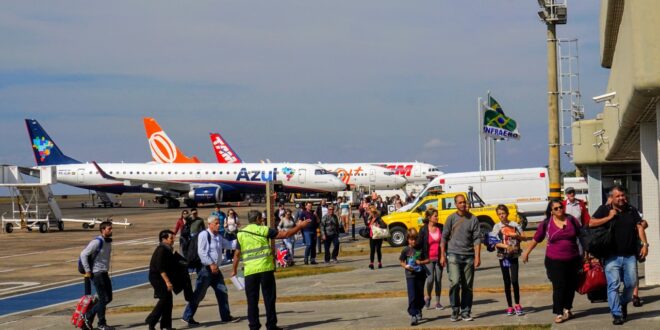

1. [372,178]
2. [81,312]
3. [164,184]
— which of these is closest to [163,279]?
[81,312]

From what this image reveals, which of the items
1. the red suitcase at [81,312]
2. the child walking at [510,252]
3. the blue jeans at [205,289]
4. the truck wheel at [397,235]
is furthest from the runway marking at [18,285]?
the child walking at [510,252]

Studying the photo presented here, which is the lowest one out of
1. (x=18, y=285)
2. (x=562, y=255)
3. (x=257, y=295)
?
(x=18, y=285)

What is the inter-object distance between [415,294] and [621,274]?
3.01 m

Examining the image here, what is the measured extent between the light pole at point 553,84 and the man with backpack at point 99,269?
9716mm

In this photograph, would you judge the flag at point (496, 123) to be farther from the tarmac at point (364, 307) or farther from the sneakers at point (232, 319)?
the sneakers at point (232, 319)

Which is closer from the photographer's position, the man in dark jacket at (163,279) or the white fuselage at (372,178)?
the man in dark jacket at (163,279)

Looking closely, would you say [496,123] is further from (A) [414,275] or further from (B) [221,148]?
(B) [221,148]

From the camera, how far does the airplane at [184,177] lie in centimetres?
7119

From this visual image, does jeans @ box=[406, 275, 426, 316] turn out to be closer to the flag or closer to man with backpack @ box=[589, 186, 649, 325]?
man with backpack @ box=[589, 186, 649, 325]

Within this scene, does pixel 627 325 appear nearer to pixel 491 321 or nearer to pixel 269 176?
pixel 491 321

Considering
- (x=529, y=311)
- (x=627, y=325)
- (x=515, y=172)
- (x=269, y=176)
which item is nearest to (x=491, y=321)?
(x=529, y=311)

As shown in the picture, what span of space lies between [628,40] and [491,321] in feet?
14.2

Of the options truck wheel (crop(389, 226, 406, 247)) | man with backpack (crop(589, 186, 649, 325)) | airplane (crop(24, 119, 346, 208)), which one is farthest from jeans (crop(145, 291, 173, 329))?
airplane (crop(24, 119, 346, 208))

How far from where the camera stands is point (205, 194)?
70.1 m
